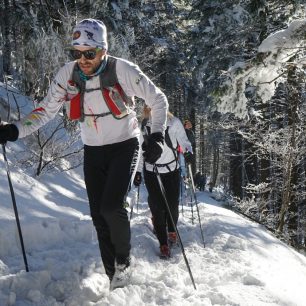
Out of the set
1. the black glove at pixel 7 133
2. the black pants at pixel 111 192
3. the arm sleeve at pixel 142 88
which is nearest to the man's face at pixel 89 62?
the arm sleeve at pixel 142 88

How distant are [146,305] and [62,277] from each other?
0.92m

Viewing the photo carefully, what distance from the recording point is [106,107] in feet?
11.5

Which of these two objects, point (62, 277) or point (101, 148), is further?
point (62, 277)

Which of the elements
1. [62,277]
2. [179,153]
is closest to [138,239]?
[179,153]

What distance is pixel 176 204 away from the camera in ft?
18.5

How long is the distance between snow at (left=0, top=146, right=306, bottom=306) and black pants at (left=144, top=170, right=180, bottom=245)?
0.31 meters

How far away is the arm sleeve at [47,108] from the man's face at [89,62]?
1.01 feet

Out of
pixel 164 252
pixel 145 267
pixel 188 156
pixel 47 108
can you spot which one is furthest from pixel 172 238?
pixel 47 108

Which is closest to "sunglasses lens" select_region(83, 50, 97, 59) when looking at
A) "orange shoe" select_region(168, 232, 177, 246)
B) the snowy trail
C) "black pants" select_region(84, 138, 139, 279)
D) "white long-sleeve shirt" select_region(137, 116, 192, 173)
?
"black pants" select_region(84, 138, 139, 279)

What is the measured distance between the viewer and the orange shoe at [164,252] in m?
5.10

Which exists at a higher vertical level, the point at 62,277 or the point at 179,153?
the point at 179,153

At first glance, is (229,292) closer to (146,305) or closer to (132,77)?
(146,305)

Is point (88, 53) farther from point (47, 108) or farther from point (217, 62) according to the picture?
point (217, 62)

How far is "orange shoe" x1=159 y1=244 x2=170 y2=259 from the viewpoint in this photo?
5.10m
